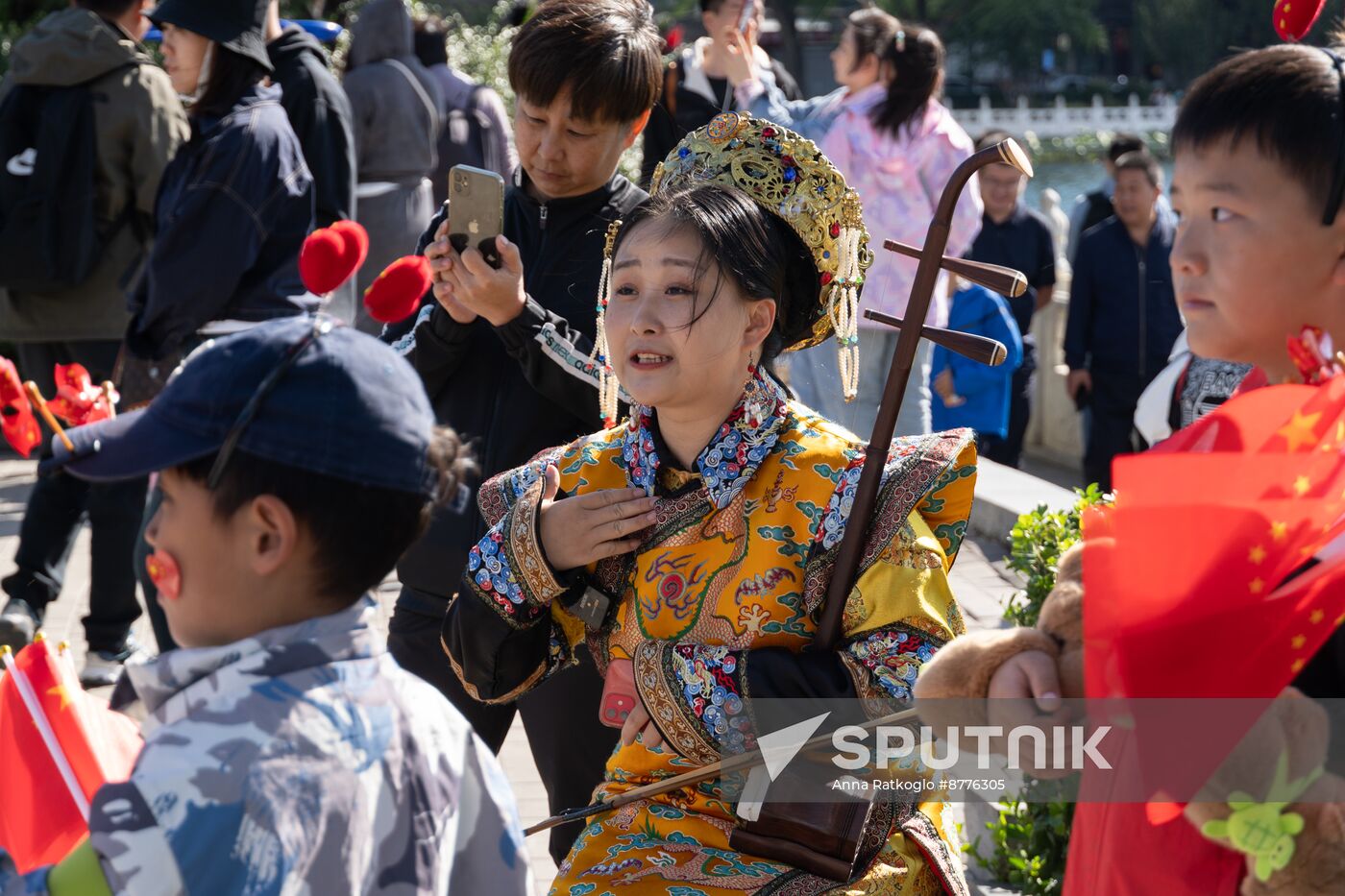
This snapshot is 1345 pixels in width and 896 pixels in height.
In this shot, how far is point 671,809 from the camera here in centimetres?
238

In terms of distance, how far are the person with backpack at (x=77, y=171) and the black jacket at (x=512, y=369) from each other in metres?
2.51

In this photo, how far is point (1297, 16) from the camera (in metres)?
2.16

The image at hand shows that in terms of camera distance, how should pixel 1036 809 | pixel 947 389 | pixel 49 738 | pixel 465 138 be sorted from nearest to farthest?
pixel 49 738, pixel 1036 809, pixel 947 389, pixel 465 138

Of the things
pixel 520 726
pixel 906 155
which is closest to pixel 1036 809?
pixel 520 726

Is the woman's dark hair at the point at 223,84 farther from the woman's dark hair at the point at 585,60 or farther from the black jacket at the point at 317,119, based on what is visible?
the woman's dark hair at the point at 585,60

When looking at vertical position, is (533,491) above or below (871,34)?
below

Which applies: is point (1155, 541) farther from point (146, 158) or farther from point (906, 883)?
point (146, 158)

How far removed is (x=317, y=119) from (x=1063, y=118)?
53.7 meters

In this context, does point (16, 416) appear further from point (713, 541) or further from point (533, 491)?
point (713, 541)

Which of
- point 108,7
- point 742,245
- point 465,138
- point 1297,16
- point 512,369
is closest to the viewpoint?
point 1297,16

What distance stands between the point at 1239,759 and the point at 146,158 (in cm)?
493

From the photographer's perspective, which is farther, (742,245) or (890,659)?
(742,245)

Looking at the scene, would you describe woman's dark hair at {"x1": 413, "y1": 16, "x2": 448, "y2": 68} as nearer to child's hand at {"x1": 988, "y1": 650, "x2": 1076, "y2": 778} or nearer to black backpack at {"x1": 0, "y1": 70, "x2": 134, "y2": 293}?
black backpack at {"x1": 0, "y1": 70, "x2": 134, "y2": 293}

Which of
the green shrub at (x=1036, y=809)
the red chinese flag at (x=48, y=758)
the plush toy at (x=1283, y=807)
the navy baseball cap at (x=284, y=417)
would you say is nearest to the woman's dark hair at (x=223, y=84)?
the green shrub at (x=1036, y=809)
